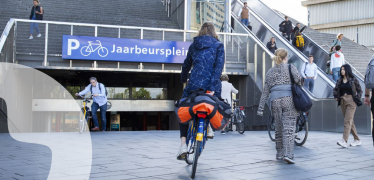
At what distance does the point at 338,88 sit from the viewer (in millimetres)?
8719

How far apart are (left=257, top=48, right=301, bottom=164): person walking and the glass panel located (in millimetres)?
14216

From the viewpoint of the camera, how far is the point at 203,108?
201 inches

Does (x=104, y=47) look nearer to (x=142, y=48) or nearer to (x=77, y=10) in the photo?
(x=142, y=48)

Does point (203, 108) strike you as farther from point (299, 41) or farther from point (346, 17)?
point (346, 17)

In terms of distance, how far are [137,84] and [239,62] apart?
747cm

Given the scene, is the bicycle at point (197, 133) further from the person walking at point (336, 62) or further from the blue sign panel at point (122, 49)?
the blue sign panel at point (122, 49)

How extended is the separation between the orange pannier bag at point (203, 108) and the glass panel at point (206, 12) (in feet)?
52.0

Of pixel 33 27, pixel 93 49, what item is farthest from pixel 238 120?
pixel 33 27

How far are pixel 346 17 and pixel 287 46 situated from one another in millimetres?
30178

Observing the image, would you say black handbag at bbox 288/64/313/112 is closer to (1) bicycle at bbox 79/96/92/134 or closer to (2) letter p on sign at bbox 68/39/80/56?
(1) bicycle at bbox 79/96/92/134

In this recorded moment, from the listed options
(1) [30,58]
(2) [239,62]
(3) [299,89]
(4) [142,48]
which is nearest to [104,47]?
(4) [142,48]

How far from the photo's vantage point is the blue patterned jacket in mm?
5402

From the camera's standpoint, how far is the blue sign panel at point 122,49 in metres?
17.8

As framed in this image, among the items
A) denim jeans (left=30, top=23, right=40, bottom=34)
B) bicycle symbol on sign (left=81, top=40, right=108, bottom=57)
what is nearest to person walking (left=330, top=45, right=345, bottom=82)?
bicycle symbol on sign (left=81, top=40, right=108, bottom=57)
